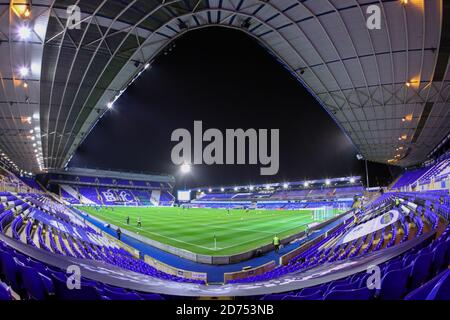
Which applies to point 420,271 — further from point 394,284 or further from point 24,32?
point 24,32

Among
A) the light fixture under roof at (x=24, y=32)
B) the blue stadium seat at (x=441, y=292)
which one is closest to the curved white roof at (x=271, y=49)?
the light fixture under roof at (x=24, y=32)

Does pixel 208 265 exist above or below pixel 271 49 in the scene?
below

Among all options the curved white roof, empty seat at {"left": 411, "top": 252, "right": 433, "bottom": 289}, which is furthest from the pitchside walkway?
the curved white roof

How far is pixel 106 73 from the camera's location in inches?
655

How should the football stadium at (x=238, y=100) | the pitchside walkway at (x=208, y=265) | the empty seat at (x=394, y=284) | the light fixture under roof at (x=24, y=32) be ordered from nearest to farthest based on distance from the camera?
the empty seat at (x=394, y=284) → the football stadium at (x=238, y=100) → the light fixture under roof at (x=24, y=32) → the pitchside walkway at (x=208, y=265)

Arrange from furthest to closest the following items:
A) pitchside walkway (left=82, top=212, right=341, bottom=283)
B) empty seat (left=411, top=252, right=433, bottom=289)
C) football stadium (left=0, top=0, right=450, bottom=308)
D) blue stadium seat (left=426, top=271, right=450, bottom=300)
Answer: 1. pitchside walkway (left=82, top=212, right=341, bottom=283)
2. football stadium (left=0, top=0, right=450, bottom=308)
3. empty seat (left=411, top=252, right=433, bottom=289)
4. blue stadium seat (left=426, top=271, right=450, bottom=300)

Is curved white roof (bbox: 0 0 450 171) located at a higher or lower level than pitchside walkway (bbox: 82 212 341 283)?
higher

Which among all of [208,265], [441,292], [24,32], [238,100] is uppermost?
[238,100]

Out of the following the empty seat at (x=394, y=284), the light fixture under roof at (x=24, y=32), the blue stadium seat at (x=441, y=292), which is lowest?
the empty seat at (x=394, y=284)

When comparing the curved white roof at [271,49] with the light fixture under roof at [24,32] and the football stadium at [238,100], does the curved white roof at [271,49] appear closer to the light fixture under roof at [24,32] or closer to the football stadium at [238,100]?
the football stadium at [238,100]

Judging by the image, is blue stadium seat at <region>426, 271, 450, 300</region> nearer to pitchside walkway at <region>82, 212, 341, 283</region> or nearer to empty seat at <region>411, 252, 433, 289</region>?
empty seat at <region>411, 252, 433, 289</region>

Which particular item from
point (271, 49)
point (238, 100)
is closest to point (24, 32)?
point (271, 49)

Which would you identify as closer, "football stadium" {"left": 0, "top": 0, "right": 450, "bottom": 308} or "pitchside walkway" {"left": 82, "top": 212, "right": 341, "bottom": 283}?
"football stadium" {"left": 0, "top": 0, "right": 450, "bottom": 308}
